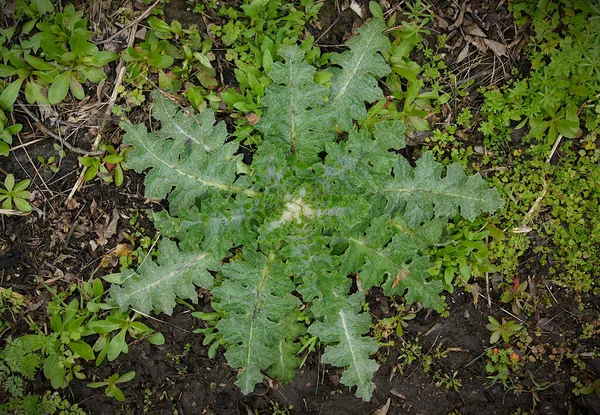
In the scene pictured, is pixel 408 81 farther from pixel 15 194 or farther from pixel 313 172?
pixel 15 194

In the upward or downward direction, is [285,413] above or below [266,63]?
below

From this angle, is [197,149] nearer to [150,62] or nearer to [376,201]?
[150,62]

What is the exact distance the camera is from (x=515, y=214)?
4480 mm

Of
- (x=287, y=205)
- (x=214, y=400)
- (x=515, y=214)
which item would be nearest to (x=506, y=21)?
(x=515, y=214)

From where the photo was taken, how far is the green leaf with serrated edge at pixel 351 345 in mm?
4109

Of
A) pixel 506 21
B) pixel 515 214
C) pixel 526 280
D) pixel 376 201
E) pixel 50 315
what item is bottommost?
pixel 526 280

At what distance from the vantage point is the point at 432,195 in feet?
13.3

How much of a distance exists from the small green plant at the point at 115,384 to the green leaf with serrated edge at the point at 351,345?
1.81 meters

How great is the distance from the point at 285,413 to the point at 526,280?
2590mm

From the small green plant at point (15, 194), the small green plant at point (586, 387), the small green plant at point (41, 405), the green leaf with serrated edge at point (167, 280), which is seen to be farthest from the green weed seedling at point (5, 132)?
the small green plant at point (586, 387)

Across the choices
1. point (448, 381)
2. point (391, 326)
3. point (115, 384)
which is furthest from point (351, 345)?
point (115, 384)

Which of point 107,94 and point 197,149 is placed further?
point 107,94

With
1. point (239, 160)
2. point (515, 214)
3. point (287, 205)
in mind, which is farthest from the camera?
point (515, 214)

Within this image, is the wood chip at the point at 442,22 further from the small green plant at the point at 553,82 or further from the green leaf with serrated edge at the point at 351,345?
the green leaf with serrated edge at the point at 351,345
